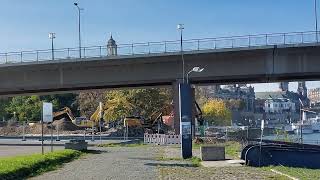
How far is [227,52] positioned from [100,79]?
14049 mm

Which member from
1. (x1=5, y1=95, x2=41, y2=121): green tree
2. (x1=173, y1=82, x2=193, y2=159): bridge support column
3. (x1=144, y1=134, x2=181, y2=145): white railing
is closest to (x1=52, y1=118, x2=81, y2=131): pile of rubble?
(x1=5, y1=95, x2=41, y2=121): green tree

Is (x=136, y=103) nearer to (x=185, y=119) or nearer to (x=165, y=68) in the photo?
(x=165, y=68)

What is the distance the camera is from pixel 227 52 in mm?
53500

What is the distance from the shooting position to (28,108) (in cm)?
11538

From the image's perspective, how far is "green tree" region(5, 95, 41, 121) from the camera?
374 ft

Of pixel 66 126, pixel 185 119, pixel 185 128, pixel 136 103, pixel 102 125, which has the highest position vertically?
pixel 136 103

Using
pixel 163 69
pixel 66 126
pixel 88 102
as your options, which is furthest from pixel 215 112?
pixel 163 69

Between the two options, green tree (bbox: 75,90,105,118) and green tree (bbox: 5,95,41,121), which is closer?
green tree (bbox: 75,90,105,118)

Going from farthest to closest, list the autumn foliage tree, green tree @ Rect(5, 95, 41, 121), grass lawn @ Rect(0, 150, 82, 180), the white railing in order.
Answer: the autumn foliage tree < green tree @ Rect(5, 95, 41, 121) < the white railing < grass lawn @ Rect(0, 150, 82, 180)

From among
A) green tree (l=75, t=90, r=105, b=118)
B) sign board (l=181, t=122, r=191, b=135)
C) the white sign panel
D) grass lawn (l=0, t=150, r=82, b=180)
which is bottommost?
grass lawn (l=0, t=150, r=82, b=180)

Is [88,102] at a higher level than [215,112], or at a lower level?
higher

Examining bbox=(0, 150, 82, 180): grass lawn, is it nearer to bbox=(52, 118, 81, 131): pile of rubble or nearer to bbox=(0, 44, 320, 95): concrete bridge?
bbox=(0, 44, 320, 95): concrete bridge

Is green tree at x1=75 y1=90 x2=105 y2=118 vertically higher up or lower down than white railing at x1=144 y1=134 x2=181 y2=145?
higher up

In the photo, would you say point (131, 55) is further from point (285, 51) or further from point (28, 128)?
point (28, 128)
